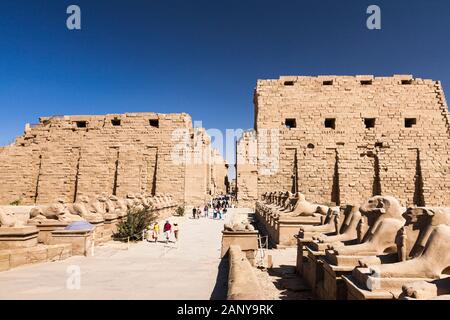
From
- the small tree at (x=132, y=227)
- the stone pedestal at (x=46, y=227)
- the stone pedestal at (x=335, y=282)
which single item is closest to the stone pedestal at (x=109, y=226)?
the small tree at (x=132, y=227)

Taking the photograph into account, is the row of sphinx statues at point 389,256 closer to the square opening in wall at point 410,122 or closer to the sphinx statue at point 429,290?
the sphinx statue at point 429,290

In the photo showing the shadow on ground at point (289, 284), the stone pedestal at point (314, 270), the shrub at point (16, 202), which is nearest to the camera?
the stone pedestal at point (314, 270)

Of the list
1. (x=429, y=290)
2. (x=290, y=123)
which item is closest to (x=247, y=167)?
(x=290, y=123)

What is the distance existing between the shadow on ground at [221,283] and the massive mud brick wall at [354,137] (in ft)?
42.8

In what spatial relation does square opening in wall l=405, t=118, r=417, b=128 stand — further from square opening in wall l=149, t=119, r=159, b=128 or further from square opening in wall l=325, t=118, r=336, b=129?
square opening in wall l=149, t=119, r=159, b=128

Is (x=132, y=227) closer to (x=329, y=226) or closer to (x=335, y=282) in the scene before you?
(x=329, y=226)

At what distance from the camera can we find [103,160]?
72.4 feet

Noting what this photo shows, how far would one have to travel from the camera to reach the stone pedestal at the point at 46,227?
286 inches

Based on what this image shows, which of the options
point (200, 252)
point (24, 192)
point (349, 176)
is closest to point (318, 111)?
point (349, 176)

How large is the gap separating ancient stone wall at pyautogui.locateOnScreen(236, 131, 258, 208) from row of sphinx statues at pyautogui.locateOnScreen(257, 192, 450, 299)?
14.0 metres

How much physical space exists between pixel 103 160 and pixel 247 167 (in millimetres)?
10105

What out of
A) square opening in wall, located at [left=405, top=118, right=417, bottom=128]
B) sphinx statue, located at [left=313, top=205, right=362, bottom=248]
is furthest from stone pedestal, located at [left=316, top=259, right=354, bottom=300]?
square opening in wall, located at [left=405, top=118, right=417, bottom=128]
